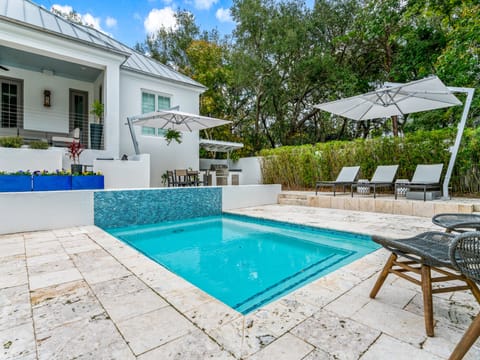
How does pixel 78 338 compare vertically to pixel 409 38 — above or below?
below

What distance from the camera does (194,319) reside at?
193 cm

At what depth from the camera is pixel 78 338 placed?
67.4 inches

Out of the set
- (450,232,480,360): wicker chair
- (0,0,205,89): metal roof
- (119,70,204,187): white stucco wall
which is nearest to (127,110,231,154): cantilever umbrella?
(119,70,204,187): white stucco wall

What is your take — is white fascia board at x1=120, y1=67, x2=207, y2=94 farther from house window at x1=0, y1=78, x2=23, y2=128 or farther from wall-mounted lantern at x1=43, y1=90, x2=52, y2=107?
house window at x1=0, y1=78, x2=23, y2=128

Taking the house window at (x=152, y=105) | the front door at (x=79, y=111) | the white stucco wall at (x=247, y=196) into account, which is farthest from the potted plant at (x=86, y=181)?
the front door at (x=79, y=111)

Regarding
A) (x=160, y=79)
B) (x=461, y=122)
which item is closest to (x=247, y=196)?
(x=461, y=122)

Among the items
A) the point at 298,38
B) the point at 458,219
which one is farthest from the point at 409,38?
the point at 458,219

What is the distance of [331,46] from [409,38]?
4291 millimetres

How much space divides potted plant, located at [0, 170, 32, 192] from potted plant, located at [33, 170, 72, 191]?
0.13 metres

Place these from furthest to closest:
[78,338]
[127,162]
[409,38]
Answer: [409,38]
[127,162]
[78,338]

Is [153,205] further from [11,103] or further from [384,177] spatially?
[11,103]

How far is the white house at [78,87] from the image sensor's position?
8312 mm

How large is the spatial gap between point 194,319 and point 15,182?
5.82 m

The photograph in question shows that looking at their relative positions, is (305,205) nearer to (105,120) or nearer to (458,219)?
(458,219)
